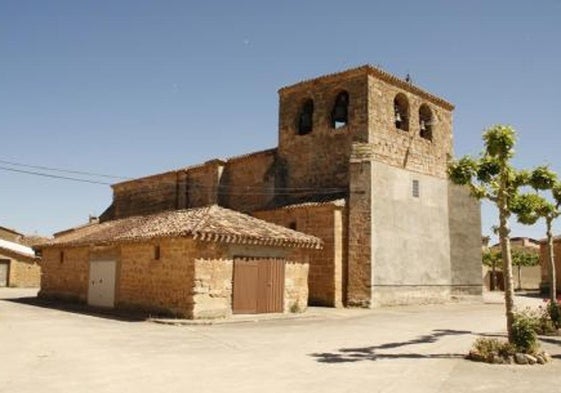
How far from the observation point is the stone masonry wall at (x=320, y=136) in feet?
83.1

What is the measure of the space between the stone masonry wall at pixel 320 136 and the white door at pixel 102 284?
33.9 feet

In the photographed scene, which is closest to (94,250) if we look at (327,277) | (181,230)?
(181,230)

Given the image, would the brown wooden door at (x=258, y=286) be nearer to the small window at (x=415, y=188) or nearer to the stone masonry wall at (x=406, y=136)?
the stone masonry wall at (x=406, y=136)

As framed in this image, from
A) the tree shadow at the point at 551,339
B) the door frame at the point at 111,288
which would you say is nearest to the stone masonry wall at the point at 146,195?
the door frame at the point at 111,288

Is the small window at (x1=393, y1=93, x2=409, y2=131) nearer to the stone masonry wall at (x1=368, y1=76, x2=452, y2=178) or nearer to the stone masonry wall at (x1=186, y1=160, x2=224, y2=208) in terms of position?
the stone masonry wall at (x1=368, y1=76, x2=452, y2=178)

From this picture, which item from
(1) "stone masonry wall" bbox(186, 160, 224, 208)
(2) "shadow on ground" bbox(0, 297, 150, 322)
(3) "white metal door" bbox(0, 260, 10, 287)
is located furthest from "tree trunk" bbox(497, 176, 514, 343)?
(3) "white metal door" bbox(0, 260, 10, 287)

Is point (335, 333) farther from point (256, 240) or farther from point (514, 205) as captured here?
point (514, 205)

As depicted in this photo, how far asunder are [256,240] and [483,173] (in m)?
8.60

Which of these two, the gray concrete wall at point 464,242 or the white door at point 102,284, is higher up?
A: the gray concrete wall at point 464,242

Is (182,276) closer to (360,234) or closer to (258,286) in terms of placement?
(258,286)

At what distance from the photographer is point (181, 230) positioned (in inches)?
687

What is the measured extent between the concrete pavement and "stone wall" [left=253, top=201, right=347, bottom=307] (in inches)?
235

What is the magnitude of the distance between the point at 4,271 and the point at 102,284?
22.5 m

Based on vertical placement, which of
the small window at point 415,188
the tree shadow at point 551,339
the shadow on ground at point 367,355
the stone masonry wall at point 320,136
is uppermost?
the stone masonry wall at point 320,136
